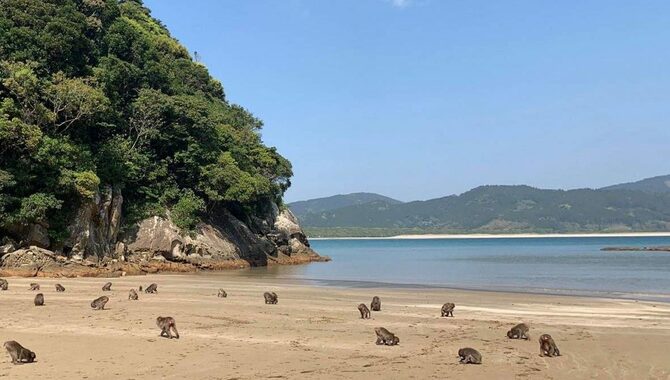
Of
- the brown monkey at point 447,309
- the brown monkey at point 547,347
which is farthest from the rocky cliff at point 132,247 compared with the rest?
the brown monkey at point 547,347

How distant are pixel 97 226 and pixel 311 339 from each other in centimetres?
3118

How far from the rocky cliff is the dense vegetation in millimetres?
1032

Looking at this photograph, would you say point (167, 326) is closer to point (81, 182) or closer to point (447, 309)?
point (447, 309)

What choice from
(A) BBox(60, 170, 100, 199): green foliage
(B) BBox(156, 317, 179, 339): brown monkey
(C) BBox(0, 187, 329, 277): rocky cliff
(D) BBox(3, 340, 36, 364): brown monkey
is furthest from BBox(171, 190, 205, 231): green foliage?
(D) BBox(3, 340, 36, 364): brown monkey

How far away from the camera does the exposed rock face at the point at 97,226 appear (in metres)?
38.5

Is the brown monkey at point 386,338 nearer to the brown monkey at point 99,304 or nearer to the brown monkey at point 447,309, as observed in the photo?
the brown monkey at point 447,309

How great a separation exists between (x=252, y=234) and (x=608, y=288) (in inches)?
1322

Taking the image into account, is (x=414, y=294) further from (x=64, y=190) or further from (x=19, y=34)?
(x=19, y=34)

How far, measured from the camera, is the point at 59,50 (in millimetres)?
41688

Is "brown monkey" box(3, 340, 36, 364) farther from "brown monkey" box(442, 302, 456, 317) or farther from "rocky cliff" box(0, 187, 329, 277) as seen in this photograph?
"rocky cliff" box(0, 187, 329, 277)

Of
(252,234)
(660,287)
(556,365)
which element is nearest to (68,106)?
(252,234)

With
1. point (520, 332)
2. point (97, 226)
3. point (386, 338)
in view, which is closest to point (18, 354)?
point (386, 338)

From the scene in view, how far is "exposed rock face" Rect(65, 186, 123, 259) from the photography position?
126 ft

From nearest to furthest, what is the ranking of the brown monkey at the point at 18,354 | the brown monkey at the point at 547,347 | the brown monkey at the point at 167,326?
the brown monkey at the point at 18,354
the brown monkey at the point at 547,347
the brown monkey at the point at 167,326
